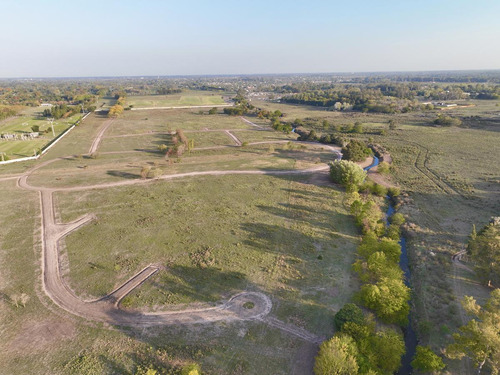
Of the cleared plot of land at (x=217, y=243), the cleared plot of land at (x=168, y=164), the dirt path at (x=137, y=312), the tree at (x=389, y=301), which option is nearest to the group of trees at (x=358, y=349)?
the tree at (x=389, y=301)

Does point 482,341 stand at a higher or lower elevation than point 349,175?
lower

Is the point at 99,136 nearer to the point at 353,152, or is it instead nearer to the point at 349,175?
the point at 353,152

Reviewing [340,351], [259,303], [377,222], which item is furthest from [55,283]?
A: [377,222]

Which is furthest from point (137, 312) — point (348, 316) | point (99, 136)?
point (99, 136)

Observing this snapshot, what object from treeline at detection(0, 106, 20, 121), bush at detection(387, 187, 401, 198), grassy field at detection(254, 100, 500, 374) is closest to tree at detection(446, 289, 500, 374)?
grassy field at detection(254, 100, 500, 374)

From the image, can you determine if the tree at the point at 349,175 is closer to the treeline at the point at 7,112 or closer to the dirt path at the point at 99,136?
the dirt path at the point at 99,136

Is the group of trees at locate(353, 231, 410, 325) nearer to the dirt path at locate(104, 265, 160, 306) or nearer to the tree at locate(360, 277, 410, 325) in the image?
the tree at locate(360, 277, 410, 325)

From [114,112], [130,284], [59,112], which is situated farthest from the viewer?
[114,112]
